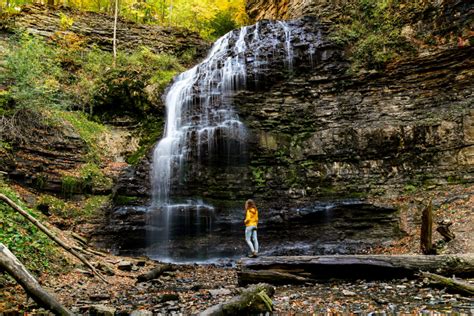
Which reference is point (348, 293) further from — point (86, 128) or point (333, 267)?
point (86, 128)

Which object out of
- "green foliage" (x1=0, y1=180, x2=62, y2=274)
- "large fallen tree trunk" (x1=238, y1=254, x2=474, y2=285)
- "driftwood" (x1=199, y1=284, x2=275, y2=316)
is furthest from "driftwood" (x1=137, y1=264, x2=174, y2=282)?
"driftwood" (x1=199, y1=284, x2=275, y2=316)

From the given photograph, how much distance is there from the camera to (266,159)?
1352cm

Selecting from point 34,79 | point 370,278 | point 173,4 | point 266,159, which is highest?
point 173,4

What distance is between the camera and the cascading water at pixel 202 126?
39.5 feet

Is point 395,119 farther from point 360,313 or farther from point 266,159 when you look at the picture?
point 360,313

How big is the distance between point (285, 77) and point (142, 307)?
38.1 ft

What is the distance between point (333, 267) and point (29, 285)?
16.8 feet

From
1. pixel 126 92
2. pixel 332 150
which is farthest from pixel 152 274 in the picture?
pixel 126 92

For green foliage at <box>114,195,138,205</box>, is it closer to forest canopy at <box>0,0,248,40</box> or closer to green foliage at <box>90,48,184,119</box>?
green foliage at <box>90,48,184,119</box>

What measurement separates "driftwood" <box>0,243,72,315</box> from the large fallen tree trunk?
11.8ft

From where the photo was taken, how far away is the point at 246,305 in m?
4.53

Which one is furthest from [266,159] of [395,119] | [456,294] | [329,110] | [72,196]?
[456,294]

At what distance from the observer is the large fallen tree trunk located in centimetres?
626

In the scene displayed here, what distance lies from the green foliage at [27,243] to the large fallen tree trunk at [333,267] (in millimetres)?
3912
